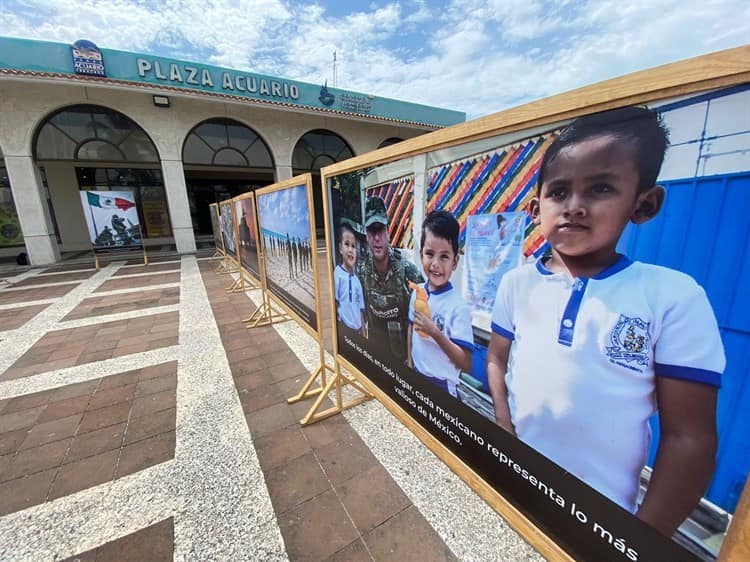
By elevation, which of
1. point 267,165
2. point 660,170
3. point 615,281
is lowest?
point 615,281

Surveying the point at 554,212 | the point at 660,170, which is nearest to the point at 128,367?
the point at 554,212

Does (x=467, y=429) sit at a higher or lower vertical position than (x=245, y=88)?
lower

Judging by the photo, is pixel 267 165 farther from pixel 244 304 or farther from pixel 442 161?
pixel 442 161

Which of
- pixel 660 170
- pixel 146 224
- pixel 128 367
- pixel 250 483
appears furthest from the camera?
pixel 146 224

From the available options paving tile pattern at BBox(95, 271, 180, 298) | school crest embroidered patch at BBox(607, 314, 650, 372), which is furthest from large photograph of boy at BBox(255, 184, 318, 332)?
paving tile pattern at BBox(95, 271, 180, 298)

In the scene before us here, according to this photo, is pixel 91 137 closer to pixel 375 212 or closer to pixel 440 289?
pixel 375 212

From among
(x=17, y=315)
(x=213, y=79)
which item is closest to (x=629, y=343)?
(x=17, y=315)

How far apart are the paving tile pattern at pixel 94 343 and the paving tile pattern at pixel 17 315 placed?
1.07 meters

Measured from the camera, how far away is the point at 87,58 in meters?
8.87

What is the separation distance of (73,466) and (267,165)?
12574 millimetres

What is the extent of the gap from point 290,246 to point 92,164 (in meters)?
15.3

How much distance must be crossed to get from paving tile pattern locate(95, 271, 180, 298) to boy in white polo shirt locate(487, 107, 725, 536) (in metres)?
9.25

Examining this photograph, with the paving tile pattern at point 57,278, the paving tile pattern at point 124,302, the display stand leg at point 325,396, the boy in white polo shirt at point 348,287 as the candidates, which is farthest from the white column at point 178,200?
the boy in white polo shirt at point 348,287

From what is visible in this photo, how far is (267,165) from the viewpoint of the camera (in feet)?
42.7
